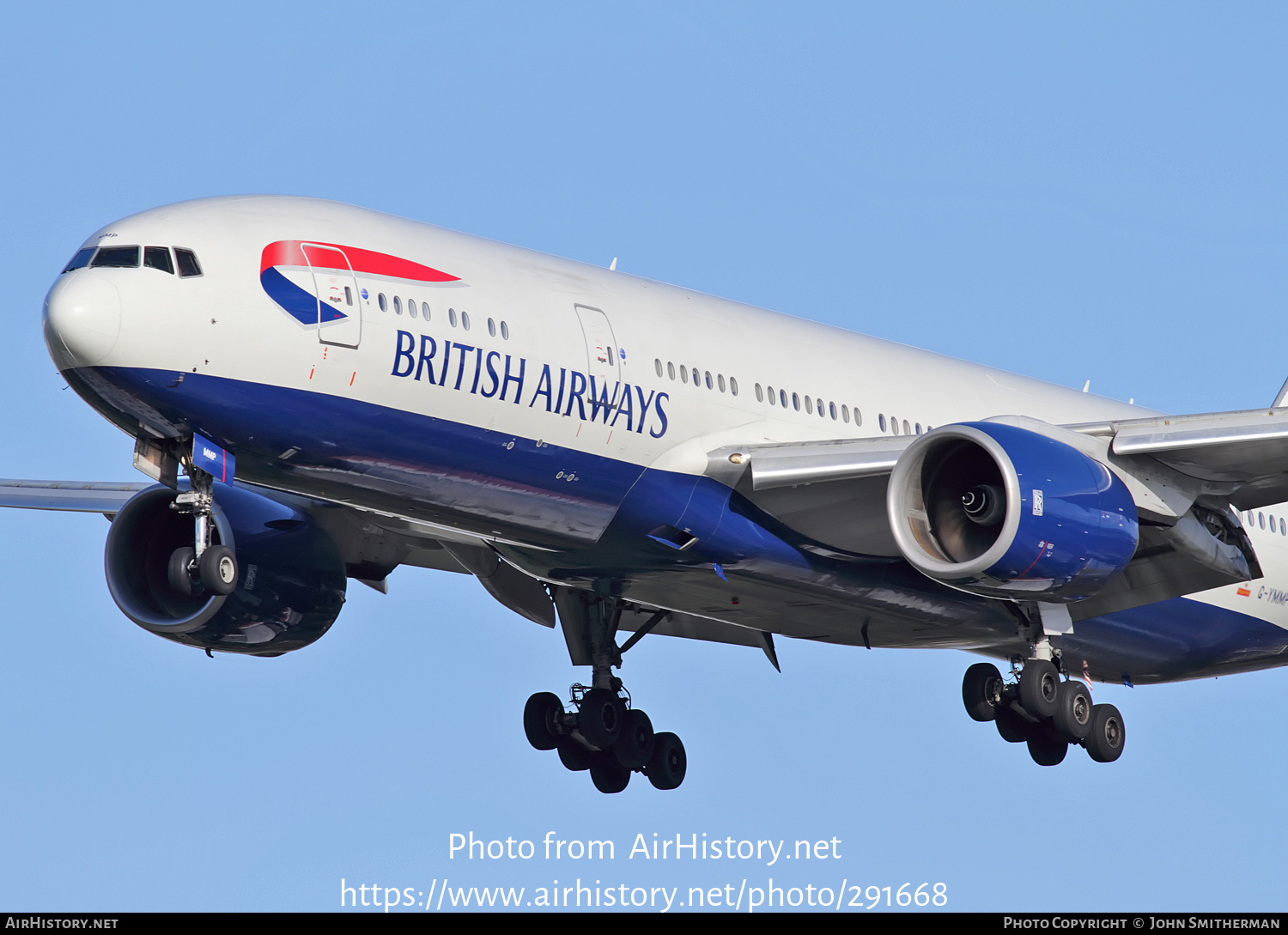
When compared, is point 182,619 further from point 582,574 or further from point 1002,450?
point 1002,450

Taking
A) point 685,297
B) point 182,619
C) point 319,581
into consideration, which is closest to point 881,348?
point 685,297

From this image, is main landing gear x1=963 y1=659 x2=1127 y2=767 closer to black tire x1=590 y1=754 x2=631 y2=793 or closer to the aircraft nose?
black tire x1=590 y1=754 x2=631 y2=793

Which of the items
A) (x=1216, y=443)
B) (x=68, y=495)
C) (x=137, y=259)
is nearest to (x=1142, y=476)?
(x=1216, y=443)

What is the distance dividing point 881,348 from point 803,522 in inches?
181

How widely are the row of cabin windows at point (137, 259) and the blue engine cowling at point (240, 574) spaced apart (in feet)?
23.1

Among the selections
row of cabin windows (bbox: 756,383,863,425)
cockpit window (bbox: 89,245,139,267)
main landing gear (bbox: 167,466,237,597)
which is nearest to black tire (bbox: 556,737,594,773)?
row of cabin windows (bbox: 756,383,863,425)

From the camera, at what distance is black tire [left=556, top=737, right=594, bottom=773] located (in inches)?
1216

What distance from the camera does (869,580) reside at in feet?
90.9

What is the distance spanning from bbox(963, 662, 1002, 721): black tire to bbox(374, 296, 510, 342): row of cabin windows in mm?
9833

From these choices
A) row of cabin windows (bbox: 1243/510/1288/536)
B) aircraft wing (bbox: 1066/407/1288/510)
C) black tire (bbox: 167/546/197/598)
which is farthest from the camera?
row of cabin windows (bbox: 1243/510/1288/536)

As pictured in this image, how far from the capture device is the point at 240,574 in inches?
1186

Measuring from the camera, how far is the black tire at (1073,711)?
2816 cm

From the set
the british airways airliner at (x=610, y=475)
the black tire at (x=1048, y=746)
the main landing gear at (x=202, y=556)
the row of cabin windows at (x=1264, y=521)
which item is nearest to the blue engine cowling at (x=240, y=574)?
the british airways airliner at (x=610, y=475)

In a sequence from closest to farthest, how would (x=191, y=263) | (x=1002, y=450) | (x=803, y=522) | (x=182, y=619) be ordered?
(x=191, y=263) → (x=1002, y=450) → (x=803, y=522) → (x=182, y=619)
